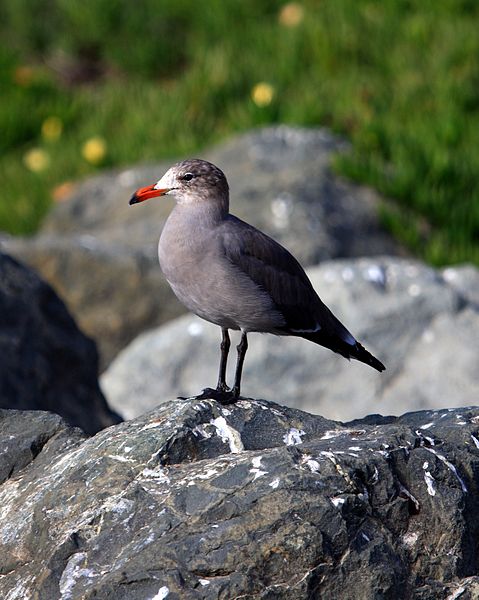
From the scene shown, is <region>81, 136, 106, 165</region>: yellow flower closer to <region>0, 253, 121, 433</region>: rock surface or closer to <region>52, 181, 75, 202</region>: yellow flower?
<region>52, 181, 75, 202</region>: yellow flower

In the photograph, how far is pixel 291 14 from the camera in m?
11.4

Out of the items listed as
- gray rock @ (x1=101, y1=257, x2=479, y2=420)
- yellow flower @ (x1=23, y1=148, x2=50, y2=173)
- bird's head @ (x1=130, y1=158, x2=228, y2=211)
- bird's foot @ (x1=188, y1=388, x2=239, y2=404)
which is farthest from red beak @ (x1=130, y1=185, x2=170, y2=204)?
yellow flower @ (x1=23, y1=148, x2=50, y2=173)

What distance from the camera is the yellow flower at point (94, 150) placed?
10.5 meters

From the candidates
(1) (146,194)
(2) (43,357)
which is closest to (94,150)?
(2) (43,357)

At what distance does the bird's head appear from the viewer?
4574mm

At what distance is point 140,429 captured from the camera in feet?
12.1

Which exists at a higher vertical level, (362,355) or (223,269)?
(223,269)

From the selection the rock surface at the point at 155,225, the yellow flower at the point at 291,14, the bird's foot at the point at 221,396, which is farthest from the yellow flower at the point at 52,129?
the bird's foot at the point at 221,396

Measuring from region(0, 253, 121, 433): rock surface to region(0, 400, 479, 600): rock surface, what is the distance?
1.45 meters

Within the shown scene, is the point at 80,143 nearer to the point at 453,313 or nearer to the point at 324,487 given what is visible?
the point at 453,313

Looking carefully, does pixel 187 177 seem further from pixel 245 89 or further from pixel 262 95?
pixel 245 89

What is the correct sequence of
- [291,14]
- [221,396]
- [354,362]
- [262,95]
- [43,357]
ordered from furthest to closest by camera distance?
[291,14], [262,95], [354,362], [43,357], [221,396]

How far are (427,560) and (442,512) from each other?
16 cm

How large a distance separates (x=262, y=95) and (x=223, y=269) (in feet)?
20.7
